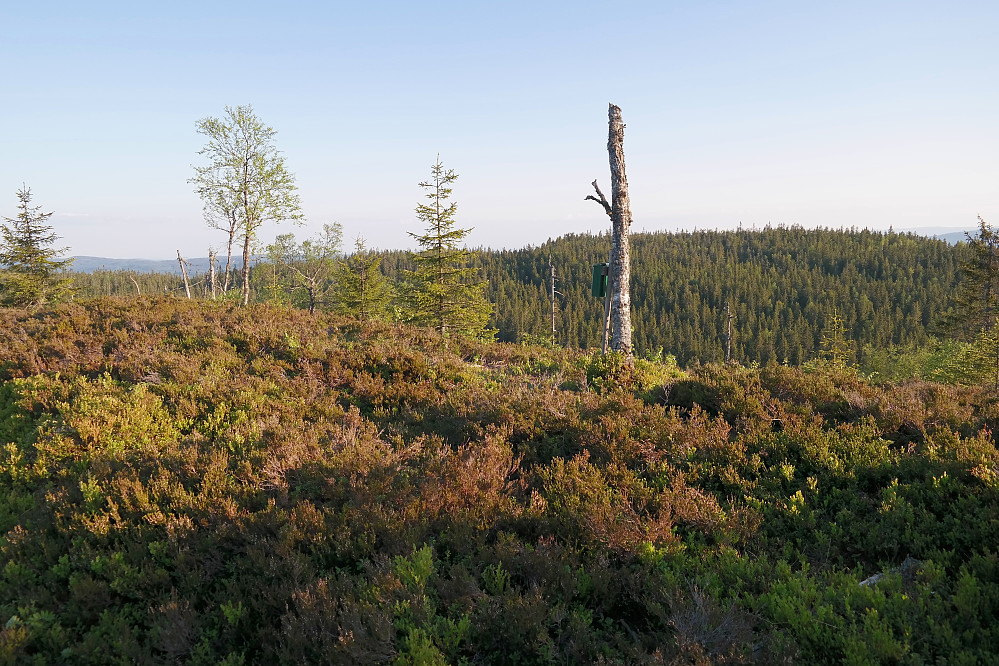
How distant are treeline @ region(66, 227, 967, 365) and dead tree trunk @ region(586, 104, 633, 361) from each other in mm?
79823

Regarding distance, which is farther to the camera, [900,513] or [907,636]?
[900,513]

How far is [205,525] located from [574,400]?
16.4 feet

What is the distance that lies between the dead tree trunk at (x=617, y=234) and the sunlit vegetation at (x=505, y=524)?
308 cm

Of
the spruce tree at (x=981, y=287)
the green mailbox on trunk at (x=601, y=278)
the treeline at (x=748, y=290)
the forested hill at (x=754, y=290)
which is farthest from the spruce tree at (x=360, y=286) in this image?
the treeline at (x=748, y=290)

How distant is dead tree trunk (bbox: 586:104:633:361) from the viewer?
418 inches

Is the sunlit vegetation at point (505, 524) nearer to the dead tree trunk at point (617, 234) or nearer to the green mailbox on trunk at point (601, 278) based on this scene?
the dead tree trunk at point (617, 234)

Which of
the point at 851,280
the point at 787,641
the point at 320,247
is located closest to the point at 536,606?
the point at 787,641

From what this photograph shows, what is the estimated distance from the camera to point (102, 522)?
4504mm

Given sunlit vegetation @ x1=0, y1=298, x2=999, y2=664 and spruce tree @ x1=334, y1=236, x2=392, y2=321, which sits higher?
spruce tree @ x1=334, y1=236, x2=392, y2=321

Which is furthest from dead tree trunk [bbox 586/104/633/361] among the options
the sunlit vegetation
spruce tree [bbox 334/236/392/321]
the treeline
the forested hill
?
the treeline

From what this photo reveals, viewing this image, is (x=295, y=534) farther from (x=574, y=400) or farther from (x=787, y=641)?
(x=574, y=400)

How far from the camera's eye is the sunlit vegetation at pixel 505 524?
3.18 meters

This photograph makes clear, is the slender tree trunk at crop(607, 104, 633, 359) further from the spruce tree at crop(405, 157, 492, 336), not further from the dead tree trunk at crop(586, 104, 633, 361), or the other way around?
the spruce tree at crop(405, 157, 492, 336)

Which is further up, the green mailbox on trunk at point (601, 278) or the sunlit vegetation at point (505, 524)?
the green mailbox on trunk at point (601, 278)
